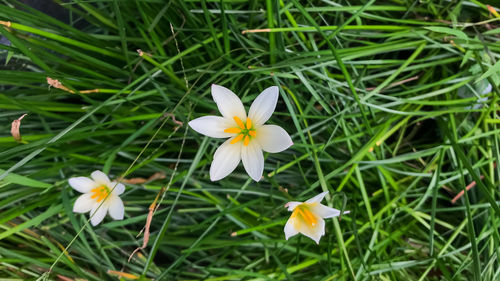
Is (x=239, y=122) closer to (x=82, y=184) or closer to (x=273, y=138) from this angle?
(x=273, y=138)

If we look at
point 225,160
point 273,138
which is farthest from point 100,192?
point 273,138

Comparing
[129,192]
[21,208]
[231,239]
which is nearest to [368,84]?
[231,239]

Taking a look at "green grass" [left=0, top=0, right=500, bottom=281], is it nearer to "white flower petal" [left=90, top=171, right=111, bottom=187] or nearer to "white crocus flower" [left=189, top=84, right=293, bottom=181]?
"white flower petal" [left=90, top=171, right=111, bottom=187]

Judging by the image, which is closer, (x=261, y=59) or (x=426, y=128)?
(x=261, y=59)

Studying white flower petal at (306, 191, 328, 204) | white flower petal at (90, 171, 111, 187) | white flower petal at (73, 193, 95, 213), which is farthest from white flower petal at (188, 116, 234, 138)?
white flower petal at (73, 193, 95, 213)

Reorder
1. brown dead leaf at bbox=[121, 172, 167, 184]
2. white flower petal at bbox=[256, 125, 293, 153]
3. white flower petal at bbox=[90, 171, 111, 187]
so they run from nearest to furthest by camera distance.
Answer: white flower petal at bbox=[256, 125, 293, 153], white flower petal at bbox=[90, 171, 111, 187], brown dead leaf at bbox=[121, 172, 167, 184]

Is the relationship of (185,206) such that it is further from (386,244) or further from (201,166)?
(386,244)

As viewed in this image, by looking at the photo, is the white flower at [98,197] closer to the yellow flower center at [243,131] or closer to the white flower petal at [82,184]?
the white flower petal at [82,184]
